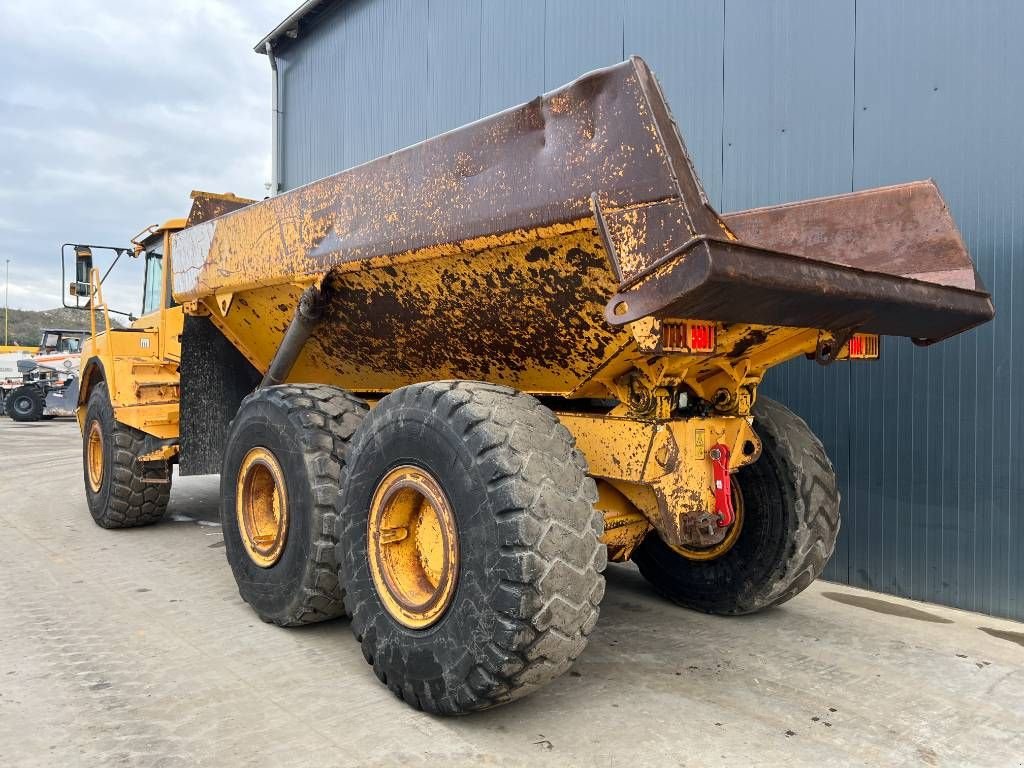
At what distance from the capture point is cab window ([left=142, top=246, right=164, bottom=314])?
21.5 ft

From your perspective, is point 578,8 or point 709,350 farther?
point 578,8

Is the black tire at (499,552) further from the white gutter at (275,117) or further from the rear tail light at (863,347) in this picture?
the white gutter at (275,117)

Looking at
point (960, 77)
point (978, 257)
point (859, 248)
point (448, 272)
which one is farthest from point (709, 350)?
point (960, 77)

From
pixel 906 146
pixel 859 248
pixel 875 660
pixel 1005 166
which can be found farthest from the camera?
pixel 906 146

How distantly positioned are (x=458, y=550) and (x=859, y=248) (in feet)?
8.86

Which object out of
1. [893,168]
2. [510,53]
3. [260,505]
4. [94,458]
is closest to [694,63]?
[893,168]

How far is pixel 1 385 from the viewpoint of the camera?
22.6m

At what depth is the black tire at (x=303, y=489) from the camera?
3709mm

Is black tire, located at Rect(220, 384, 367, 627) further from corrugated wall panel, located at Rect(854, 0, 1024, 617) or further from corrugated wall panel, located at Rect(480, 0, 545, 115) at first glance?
corrugated wall panel, located at Rect(480, 0, 545, 115)

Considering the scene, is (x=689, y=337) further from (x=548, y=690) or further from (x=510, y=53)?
(x=510, y=53)

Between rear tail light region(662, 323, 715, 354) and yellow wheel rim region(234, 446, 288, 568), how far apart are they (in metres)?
2.26

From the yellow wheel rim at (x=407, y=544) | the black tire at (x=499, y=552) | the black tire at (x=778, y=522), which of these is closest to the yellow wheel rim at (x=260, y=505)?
the yellow wheel rim at (x=407, y=544)

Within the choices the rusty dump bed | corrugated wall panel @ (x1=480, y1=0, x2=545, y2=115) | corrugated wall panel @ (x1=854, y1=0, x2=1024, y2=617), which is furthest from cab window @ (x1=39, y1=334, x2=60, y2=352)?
corrugated wall panel @ (x1=854, y1=0, x2=1024, y2=617)

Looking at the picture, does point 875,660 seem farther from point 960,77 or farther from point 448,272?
point 960,77
